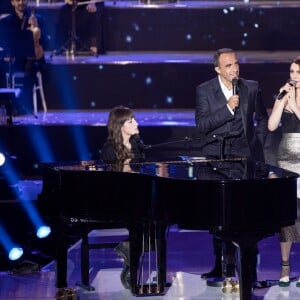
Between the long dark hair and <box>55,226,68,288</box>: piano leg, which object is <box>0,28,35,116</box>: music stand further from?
<box>55,226,68,288</box>: piano leg

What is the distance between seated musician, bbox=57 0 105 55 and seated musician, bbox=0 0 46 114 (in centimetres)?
103

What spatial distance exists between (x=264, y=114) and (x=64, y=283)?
179cm

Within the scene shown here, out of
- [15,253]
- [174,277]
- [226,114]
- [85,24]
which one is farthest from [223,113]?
[85,24]

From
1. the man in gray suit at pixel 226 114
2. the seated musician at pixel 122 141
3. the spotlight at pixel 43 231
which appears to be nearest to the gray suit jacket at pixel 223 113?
the man in gray suit at pixel 226 114

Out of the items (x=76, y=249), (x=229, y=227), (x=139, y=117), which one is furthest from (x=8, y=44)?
(x=229, y=227)

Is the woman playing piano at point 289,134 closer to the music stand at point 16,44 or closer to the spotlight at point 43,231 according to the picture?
the spotlight at point 43,231

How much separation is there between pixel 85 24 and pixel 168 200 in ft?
19.3

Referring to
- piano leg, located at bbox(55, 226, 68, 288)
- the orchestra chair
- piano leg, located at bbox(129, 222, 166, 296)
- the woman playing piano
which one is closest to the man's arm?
the woman playing piano

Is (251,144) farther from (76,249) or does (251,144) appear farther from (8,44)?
(8,44)

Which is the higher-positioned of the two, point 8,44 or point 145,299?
point 8,44

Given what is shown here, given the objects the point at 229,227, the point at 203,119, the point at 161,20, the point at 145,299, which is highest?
the point at 161,20

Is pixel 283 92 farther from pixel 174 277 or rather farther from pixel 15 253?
pixel 15 253

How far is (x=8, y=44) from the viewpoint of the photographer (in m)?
9.99

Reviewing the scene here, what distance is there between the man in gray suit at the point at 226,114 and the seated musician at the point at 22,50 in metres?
3.71
